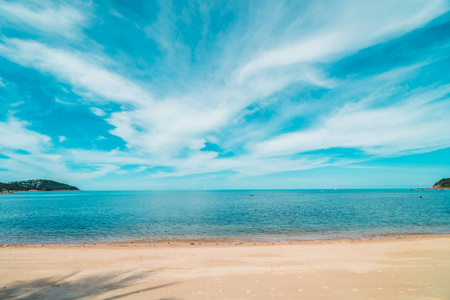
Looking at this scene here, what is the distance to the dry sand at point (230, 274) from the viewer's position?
33.2 ft

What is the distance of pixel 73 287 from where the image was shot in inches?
440

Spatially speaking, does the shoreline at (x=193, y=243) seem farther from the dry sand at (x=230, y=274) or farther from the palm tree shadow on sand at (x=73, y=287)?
the palm tree shadow on sand at (x=73, y=287)

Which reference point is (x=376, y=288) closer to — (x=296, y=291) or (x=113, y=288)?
(x=296, y=291)

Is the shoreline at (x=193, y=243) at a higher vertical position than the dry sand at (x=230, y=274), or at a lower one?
lower

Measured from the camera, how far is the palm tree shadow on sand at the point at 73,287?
10109 mm

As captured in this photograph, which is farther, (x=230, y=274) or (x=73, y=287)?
(x=230, y=274)

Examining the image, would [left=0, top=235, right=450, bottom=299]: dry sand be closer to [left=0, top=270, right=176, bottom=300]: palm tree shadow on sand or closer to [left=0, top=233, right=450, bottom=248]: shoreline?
[left=0, top=270, right=176, bottom=300]: palm tree shadow on sand

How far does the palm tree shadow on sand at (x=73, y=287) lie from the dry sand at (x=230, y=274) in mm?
45

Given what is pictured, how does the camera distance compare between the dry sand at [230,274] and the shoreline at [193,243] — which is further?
the shoreline at [193,243]

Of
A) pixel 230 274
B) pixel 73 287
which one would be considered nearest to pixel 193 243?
pixel 230 274

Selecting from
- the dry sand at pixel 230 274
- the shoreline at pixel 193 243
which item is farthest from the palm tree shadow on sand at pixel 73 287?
the shoreline at pixel 193 243

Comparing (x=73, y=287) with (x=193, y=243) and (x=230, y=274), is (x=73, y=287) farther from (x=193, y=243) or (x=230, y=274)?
(x=193, y=243)

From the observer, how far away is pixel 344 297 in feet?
Result: 31.2

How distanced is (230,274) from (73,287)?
8013 millimetres
